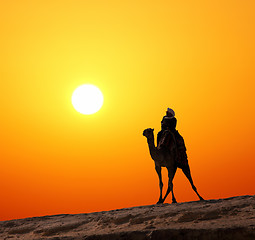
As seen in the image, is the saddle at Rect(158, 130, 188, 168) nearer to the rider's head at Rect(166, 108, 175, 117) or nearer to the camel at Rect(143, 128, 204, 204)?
the camel at Rect(143, 128, 204, 204)

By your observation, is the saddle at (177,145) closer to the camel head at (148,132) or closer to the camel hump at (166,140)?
the camel hump at (166,140)

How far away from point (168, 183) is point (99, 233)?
14.7 ft

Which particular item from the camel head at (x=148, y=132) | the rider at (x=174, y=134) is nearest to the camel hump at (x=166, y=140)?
the rider at (x=174, y=134)

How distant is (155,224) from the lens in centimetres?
1175

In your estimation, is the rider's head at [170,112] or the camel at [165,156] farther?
the rider's head at [170,112]

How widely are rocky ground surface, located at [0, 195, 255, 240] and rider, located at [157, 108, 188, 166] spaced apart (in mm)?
2449

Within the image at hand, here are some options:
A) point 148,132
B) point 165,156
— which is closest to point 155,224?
point 165,156

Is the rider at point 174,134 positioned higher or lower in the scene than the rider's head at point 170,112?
lower

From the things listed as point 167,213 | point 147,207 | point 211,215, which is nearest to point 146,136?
point 147,207

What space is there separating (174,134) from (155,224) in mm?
4943

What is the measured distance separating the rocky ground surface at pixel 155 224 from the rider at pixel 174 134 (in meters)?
2.45

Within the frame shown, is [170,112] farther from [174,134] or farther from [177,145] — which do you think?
[177,145]

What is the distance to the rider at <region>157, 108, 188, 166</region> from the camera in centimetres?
1586

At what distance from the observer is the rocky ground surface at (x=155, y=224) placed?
398 inches
